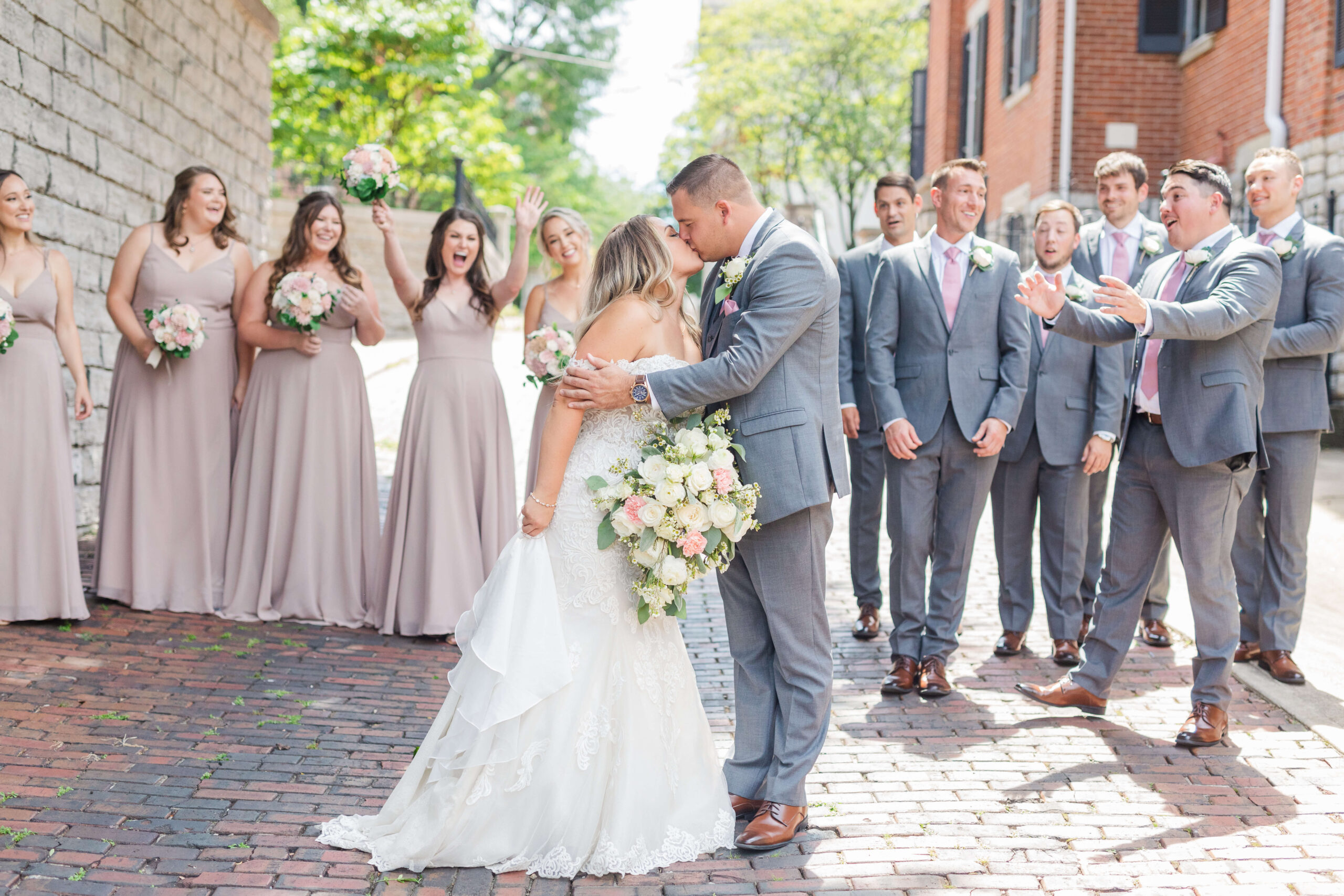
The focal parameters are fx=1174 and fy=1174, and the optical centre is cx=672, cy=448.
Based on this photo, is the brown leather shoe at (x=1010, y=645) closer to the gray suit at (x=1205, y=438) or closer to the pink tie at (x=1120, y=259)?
the gray suit at (x=1205, y=438)

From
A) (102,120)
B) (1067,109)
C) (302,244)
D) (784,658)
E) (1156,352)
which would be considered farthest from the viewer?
(1067,109)

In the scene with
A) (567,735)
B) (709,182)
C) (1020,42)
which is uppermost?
(1020,42)

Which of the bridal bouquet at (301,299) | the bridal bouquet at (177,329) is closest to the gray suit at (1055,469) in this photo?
the bridal bouquet at (301,299)

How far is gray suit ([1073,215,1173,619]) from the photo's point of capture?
652 cm

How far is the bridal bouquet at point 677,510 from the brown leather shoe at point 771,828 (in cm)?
75

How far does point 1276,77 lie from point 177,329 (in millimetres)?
10682

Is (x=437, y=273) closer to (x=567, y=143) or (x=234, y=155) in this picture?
(x=234, y=155)

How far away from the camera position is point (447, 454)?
6875 millimetres

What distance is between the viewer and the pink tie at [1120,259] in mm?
6547

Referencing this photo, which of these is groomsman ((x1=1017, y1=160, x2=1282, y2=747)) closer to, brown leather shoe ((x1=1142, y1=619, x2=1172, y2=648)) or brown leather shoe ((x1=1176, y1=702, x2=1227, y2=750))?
brown leather shoe ((x1=1176, y1=702, x2=1227, y2=750))

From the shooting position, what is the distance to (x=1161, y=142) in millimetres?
14852

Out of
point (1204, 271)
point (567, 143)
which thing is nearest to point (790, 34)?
point (567, 143)

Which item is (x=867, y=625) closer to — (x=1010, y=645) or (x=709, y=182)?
(x=1010, y=645)

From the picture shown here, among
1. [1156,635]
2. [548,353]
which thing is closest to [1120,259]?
[1156,635]
